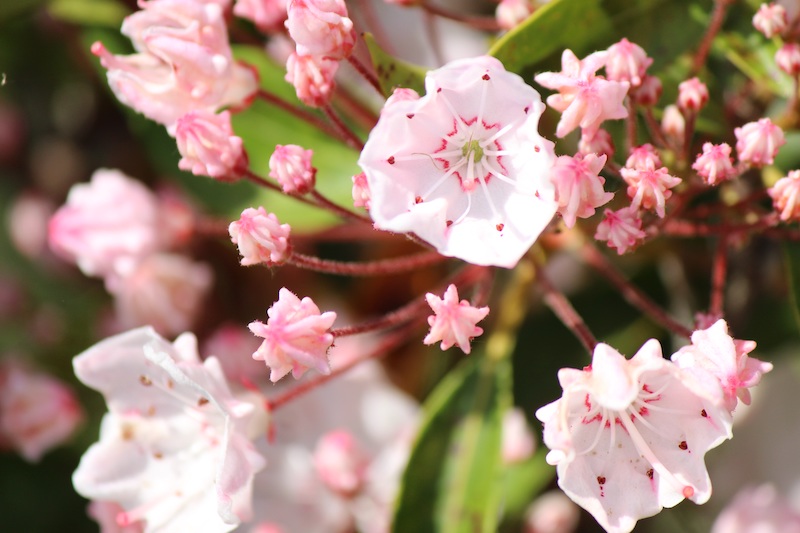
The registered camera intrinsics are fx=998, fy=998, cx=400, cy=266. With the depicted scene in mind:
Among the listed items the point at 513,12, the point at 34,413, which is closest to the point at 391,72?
the point at 513,12

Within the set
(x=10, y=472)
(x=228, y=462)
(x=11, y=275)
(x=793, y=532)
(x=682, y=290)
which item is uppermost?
(x=228, y=462)

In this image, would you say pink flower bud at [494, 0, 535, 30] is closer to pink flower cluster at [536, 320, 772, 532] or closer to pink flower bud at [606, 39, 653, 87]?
pink flower bud at [606, 39, 653, 87]

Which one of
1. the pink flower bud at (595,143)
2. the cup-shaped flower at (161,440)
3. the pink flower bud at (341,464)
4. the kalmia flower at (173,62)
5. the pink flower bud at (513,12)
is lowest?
the pink flower bud at (341,464)

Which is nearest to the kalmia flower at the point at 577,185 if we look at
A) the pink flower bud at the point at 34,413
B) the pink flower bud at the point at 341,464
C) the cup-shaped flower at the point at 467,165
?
the cup-shaped flower at the point at 467,165

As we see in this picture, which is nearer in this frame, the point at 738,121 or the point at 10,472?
the point at 738,121

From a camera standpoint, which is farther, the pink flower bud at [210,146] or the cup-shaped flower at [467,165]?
the pink flower bud at [210,146]

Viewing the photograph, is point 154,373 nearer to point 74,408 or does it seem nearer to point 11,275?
point 74,408

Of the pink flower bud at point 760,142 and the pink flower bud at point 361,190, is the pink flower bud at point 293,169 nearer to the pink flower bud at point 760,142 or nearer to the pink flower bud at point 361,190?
the pink flower bud at point 361,190

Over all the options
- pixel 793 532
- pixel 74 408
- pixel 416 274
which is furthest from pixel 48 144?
pixel 793 532
